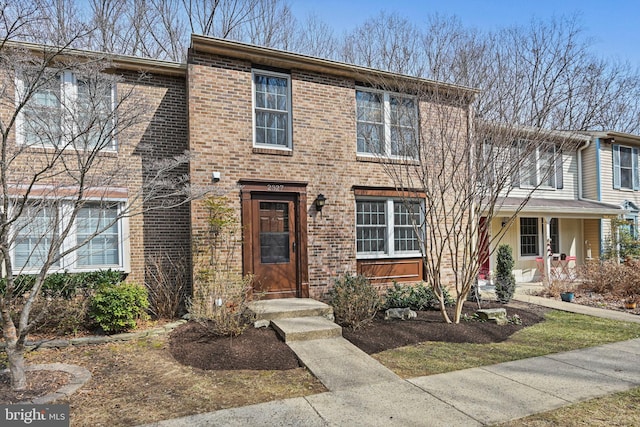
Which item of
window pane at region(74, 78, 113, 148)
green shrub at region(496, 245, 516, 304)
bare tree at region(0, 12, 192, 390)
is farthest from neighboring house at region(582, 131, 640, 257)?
window pane at region(74, 78, 113, 148)

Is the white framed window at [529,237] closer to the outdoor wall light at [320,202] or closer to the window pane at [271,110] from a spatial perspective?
the outdoor wall light at [320,202]

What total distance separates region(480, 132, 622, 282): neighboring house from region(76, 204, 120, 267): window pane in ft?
34.9

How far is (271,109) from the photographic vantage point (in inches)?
334

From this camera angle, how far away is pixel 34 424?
11.9 feet

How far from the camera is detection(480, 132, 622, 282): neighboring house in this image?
12773 millimetres

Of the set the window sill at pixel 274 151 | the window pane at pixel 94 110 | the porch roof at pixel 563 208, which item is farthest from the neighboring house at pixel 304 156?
the porch roof at pixel 563 208

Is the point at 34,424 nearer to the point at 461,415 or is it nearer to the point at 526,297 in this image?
the point at 461,415

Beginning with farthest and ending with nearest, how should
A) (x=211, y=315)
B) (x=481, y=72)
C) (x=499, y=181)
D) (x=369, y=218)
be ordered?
(x=369, y=218)
(x=481, y=72)
(x=499, y=181)
(x=211, y=315)

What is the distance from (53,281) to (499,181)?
27.6ft

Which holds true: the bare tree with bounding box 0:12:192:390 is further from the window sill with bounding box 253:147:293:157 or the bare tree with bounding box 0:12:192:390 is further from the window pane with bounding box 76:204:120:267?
the window sill with bounding box 253:147:293:157

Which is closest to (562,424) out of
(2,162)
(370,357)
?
(370,357)

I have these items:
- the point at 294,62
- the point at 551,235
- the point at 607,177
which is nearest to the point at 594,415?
the point at 294,62

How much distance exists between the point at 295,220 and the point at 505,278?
5.52 m

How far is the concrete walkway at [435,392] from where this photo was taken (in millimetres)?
3709
